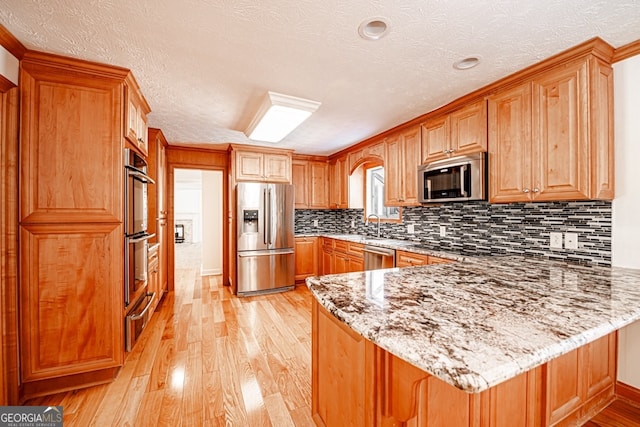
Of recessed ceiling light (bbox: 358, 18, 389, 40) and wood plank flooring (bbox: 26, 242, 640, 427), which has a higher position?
recessed ceiling light (bbox: 358, 18, 389, 40)

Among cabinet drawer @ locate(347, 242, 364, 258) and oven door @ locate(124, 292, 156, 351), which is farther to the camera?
cabinet drawer @ locate(347, 242, 364, 258)

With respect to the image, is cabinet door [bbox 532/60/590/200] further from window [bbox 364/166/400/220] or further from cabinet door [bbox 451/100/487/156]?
window [bbox 364/166/400/220]

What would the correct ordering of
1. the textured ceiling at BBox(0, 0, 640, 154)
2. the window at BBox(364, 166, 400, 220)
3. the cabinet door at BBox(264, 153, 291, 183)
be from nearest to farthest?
1. the textured ceiling at BBox(0, 0, 640, 154)
2. the cabinet door at BBox(264, 153, 291, 183)
3. the window at BBox(364, 166, 400, 220)

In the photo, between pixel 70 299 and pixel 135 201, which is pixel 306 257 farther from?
pixel 70 299

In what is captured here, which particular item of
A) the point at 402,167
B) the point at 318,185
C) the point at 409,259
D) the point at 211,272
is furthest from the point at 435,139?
the point at 211,272

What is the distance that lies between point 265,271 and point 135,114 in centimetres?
262

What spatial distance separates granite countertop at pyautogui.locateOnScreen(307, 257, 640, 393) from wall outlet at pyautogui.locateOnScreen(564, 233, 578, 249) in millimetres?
404

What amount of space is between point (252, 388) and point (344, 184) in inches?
134

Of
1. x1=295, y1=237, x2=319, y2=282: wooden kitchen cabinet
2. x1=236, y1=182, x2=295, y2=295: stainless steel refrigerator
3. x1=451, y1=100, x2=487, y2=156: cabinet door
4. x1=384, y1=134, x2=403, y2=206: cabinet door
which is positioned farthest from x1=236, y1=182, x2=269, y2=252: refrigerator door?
x1=451, y1=100, x2=487, y2=156: cabinet door

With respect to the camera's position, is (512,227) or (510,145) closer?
(510,145)

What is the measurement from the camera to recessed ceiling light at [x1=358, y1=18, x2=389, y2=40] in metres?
1.49

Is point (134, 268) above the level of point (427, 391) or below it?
above

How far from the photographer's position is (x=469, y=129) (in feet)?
8.27

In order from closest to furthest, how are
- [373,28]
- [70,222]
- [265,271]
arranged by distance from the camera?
[373,28], [70,222], [265,271]
